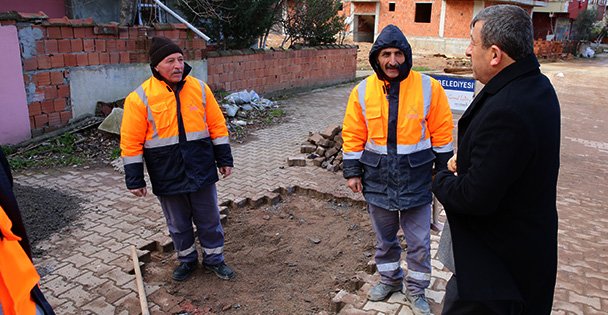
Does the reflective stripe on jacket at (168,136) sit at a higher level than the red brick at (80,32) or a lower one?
lower

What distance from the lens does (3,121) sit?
7105 millimetres

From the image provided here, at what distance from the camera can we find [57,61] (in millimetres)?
7660

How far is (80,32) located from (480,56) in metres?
7.52

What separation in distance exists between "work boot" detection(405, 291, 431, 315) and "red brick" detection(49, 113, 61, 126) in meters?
6.62

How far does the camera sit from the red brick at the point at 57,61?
7.60 metres

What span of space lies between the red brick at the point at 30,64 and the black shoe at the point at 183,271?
A: 490cm

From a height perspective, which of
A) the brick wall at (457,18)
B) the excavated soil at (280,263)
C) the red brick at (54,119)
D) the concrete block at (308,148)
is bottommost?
the excavated soil at (280,263)

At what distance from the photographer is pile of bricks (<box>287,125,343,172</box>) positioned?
7.19 m

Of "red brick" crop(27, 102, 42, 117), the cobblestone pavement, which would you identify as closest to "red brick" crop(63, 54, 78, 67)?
"red brick" crop(27, 102, 42, 117)

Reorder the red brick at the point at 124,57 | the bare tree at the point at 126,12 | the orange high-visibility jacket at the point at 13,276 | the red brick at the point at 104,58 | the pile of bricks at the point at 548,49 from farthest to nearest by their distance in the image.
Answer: the pile of bricks at the point at 548,49 → the bare tree at the point at 126,12 → the red brick at the point at 124,57 → the red brick at the point at 104,58 → the orange high-visibility jacket at the point at 13,276

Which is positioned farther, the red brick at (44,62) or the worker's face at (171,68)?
the red brick at (44,62)

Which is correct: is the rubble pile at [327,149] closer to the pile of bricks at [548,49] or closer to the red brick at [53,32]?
the red brick at [53,32]

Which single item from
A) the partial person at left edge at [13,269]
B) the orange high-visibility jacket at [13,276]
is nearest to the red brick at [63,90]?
the partial person at left edge at [13,269]

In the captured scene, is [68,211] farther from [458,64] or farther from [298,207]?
[458,64]
